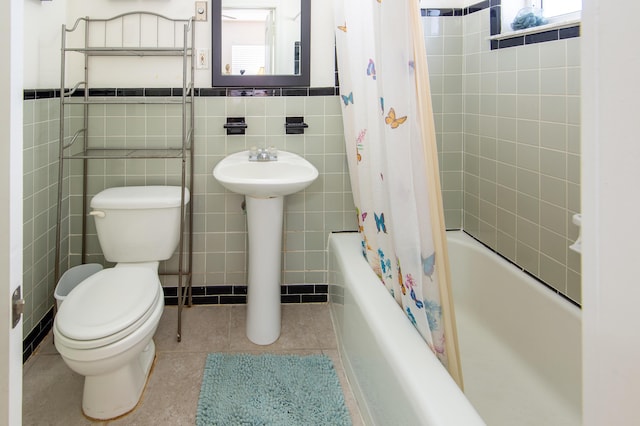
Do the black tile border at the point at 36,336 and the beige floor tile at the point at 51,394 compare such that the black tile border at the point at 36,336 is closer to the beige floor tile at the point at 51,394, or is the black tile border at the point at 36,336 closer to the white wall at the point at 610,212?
the beige floor tile at the point at 51,394

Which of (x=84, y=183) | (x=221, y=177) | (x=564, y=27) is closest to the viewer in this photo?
(x=564, y=27)

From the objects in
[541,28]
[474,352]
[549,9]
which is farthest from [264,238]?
[549,9]

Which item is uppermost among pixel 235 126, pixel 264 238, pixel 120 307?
pixel 235 126

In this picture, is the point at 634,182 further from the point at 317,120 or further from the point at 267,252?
the point at 317,120

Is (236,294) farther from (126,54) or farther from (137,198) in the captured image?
(126,54)

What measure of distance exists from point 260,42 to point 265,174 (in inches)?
27.6

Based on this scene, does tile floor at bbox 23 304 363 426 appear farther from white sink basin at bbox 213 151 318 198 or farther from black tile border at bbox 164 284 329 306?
white sink basin at bbox 213 151 318 198

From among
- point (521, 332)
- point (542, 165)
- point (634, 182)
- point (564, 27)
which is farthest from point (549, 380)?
point (634, 182)

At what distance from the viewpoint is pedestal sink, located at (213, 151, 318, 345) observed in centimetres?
248

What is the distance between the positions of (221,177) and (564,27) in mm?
1462

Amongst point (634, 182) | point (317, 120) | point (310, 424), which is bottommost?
point (310, 424)

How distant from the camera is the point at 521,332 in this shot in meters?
2.08

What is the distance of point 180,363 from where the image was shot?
91.7 inches

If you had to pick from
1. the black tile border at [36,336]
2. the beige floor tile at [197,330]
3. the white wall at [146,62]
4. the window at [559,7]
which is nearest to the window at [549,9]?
the window at [559,7]
